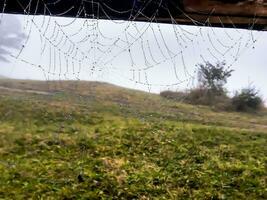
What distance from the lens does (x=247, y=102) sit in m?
31.2

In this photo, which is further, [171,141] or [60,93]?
[60,93]

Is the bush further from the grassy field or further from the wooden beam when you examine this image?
the wooden beam

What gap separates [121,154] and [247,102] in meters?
18.4

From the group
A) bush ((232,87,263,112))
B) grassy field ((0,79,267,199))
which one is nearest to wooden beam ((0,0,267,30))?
grassy field ((0,79,267,199))

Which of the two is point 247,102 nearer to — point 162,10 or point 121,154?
point 121,154

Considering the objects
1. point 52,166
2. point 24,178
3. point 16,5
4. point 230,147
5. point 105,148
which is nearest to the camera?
point 16,5

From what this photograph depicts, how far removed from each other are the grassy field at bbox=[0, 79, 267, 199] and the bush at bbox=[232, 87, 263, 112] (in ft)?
15.8

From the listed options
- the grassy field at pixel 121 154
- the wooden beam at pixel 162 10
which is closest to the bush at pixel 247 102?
the grassy field at pixel 121 154

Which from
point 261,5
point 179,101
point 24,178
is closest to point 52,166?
point 24,178

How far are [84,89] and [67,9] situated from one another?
29.5 meters

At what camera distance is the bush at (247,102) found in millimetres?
31000

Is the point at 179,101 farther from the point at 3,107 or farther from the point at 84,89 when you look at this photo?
the point at 3,107

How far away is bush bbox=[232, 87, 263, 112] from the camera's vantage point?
102 feet

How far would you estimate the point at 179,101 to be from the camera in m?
33.4
